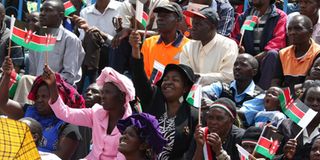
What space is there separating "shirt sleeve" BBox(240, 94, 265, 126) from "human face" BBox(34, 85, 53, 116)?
66.9 inches

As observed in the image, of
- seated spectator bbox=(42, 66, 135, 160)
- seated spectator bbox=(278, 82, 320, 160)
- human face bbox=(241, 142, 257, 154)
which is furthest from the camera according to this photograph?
seated spectator bbox=(42, 66, 135, 160)

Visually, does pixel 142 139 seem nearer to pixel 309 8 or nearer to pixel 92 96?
pixel 92 96

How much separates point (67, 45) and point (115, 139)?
106 inches

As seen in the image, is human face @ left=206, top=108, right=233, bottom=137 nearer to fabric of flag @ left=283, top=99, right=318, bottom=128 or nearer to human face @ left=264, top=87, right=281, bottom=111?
fabric of flag @ left=283, top=99, right=318, bottom=128

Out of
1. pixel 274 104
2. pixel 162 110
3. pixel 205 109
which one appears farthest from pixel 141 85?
pixel 274 104

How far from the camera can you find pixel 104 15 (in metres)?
8.92

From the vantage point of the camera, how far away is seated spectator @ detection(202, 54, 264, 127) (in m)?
6.29

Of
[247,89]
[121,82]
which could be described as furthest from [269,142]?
[247,89]

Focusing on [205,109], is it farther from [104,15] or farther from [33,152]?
[33,152]

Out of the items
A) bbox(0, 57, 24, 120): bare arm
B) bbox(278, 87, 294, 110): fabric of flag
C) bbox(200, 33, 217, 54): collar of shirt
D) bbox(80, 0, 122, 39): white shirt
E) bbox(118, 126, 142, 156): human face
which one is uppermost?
bbox(118, 126, 142, 156): human face

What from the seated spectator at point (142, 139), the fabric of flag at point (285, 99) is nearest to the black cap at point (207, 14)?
the fabric of flag at point (285, 99)

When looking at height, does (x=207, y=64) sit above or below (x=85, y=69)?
above

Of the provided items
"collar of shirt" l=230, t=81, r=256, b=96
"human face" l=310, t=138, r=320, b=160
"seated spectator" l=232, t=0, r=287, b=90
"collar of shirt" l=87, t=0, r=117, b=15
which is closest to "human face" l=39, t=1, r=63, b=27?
"collar of shirt" l=87, t=0, r=117, b=15

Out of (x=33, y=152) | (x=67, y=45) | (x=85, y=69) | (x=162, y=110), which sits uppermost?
(x=33, y=152)
